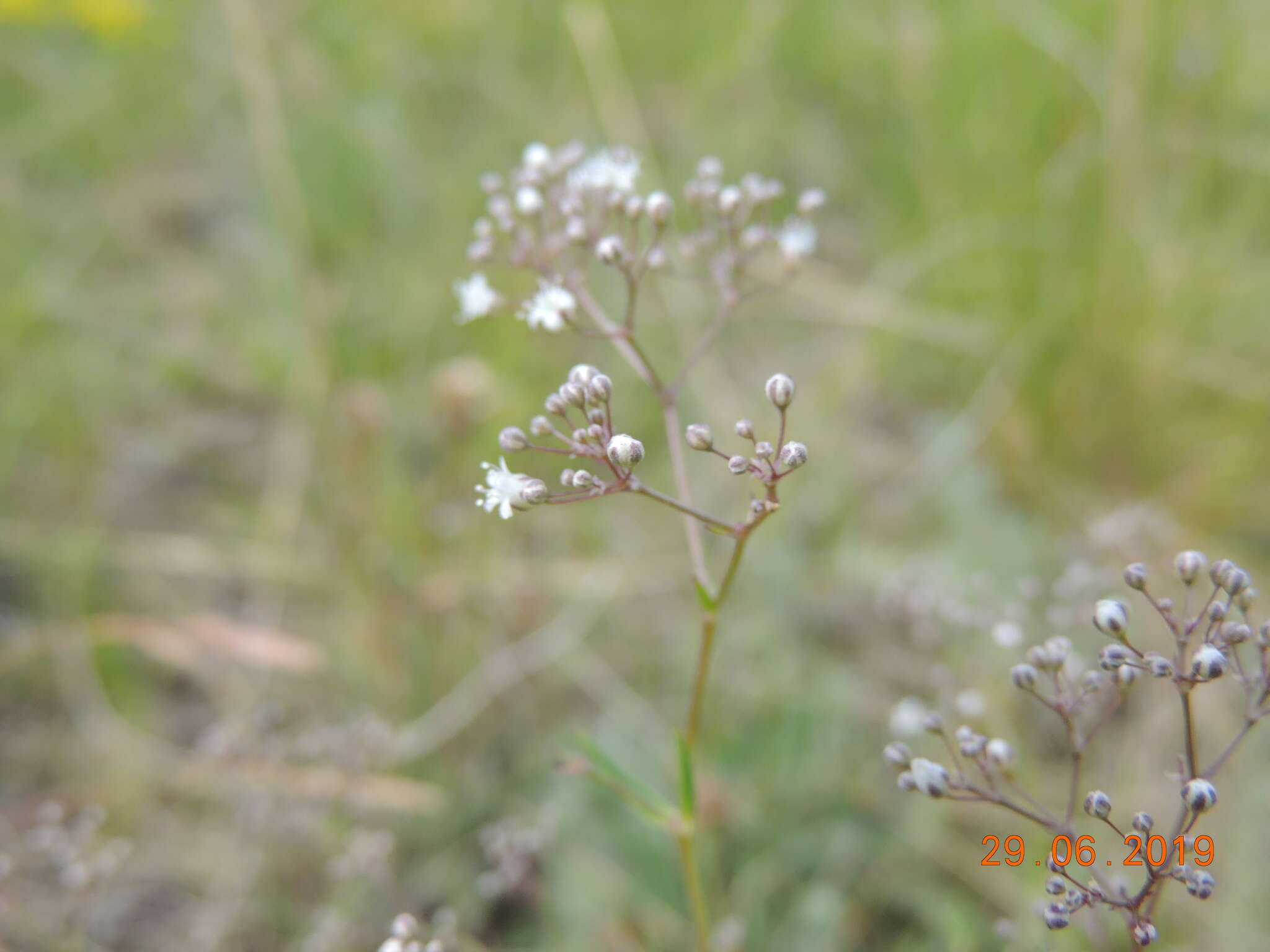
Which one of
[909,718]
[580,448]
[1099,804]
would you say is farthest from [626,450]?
[909,718]

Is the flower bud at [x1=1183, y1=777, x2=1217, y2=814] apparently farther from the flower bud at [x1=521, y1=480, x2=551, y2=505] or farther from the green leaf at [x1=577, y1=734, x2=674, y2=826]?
the flower bud at [x1=521, y1=480, x2=551, y2=505]

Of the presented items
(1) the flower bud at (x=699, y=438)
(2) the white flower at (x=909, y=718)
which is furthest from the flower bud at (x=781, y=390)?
(2) the white flower at (x=909, y=718)

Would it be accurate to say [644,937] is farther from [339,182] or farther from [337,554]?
[339,182]

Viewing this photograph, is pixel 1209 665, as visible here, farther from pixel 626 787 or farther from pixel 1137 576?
pixel 626 787

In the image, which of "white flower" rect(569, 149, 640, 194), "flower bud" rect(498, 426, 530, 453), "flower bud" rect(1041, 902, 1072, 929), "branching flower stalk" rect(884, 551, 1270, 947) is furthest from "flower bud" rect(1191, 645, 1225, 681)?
"white flower" rect(569, 149, 640, 194)

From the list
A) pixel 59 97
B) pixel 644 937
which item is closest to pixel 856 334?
pixel 644 937

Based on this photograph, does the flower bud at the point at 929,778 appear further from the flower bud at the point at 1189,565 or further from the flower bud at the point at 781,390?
the flower bud at the point at 781,390
